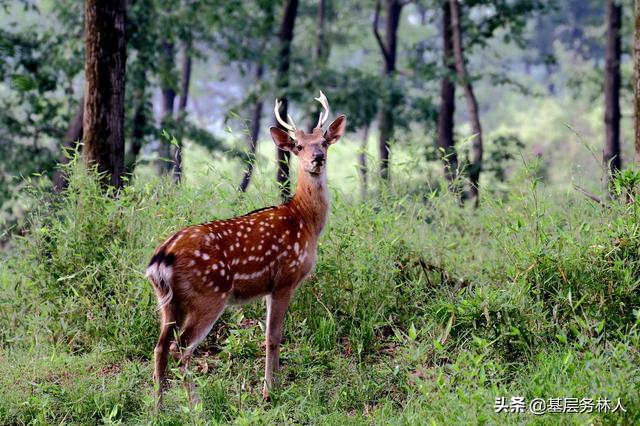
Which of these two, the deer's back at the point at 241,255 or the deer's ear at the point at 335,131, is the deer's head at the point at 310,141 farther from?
the deer's back at the point at 241,255

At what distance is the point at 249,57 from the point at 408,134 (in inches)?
188

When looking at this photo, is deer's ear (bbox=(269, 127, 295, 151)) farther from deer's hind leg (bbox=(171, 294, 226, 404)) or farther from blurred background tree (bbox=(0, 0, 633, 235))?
deer's hind leg (bbox=(171, 294, 226, 404))

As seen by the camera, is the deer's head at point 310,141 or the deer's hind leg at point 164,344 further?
the deer's head at point 310,141

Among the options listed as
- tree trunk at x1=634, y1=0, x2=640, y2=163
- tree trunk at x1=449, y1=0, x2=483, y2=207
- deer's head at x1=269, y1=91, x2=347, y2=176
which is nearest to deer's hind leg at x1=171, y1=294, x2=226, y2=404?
deer's head at x1=269, y1=91, x2=347, y2=176

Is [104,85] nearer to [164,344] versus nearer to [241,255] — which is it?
[241,255]

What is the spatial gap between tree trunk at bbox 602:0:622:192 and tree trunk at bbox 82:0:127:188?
12.2 meters

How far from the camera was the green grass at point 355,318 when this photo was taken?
614 cm

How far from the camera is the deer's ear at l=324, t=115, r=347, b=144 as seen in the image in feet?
24.6

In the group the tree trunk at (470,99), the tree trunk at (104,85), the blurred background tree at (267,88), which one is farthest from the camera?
the tree trunk at (470,99)

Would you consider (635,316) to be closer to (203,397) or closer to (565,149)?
(203,397)

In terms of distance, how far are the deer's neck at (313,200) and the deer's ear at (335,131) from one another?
32 centimetres

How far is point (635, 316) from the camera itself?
6758 millimetres

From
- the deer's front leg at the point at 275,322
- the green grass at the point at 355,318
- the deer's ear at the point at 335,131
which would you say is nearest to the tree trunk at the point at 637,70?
the green grass at the point at 355,318

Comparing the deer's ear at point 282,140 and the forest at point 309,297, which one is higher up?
the deer's ear at point 282,140
